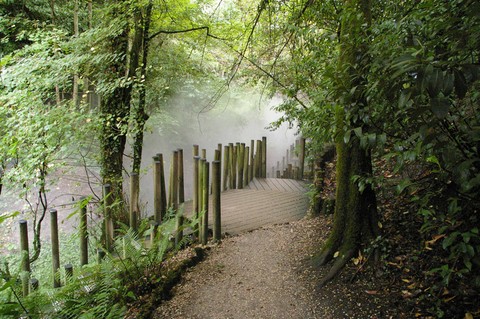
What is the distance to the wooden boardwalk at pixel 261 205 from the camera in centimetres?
501

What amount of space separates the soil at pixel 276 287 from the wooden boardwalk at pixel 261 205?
0.76 meters

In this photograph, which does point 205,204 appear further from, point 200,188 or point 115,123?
point 115,123

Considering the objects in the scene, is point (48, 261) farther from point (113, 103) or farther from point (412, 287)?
point (412, 287)

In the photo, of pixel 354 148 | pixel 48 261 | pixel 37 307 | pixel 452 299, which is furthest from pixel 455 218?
pixel 48 261

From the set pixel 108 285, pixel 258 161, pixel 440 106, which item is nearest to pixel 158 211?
pixel 108 285

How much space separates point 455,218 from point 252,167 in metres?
5.67

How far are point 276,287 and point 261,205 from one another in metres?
2.65

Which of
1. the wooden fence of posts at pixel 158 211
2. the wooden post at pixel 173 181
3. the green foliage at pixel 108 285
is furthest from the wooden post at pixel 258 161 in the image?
the green foliage at pixel 108 285

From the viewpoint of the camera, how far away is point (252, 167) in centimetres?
770

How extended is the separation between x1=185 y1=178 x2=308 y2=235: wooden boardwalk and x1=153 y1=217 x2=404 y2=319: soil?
0.76 metres

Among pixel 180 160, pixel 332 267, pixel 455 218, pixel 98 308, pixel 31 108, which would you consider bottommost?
pixel 98 308

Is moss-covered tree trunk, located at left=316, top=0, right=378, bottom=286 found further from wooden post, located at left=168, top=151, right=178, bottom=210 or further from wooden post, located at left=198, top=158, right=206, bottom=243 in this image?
wooden post, located at left=168, top=151, right=178, bottom=210

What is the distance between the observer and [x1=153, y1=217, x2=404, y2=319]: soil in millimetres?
2705

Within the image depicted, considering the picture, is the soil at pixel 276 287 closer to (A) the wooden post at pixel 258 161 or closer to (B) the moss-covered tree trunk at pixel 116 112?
(B) the moss-covered tree trunk at pixel 116 112
